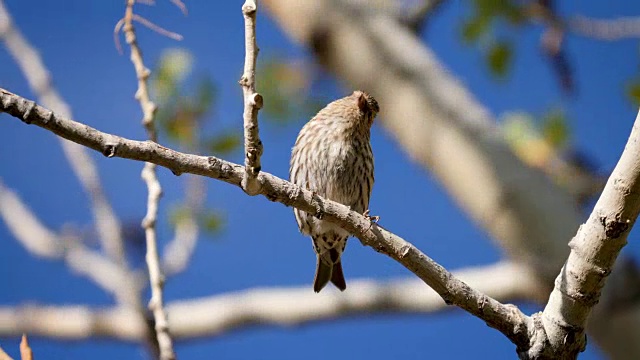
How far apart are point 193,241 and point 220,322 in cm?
123

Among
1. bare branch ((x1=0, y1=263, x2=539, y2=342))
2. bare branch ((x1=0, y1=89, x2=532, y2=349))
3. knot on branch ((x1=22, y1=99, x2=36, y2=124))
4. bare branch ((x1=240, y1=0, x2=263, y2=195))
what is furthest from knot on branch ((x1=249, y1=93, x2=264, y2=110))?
bare branch ((x1=0, y1=263, x2=539, y2=342))

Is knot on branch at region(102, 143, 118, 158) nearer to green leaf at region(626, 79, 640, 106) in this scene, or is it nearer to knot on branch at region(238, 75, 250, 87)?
knot on branch at region(238, 75, 250, 87)

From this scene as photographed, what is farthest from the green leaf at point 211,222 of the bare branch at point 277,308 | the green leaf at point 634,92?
the green leaf at point 634,92

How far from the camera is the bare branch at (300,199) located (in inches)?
64.9

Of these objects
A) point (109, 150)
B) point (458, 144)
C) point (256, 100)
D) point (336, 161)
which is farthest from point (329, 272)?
point (109, 150)

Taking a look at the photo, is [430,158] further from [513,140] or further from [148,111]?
[148,111]

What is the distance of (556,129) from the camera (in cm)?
491

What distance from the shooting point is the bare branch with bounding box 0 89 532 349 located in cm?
165

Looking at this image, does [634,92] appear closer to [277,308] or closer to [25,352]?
[277,308]

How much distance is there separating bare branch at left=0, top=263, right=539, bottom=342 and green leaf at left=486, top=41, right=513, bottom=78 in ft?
3.13

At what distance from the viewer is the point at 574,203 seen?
13.6 feet

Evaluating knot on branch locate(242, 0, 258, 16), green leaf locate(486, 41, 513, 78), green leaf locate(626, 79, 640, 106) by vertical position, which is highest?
green leaf locate(486, 41, 513, 78)

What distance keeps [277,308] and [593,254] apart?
2.69m

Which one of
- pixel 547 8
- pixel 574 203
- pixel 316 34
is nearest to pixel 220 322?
pixel 316 34
